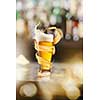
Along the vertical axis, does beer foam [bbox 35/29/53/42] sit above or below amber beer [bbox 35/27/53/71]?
above

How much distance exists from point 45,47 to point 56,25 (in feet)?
0.43

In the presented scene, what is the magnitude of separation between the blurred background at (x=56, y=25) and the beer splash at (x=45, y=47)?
2 centimetres

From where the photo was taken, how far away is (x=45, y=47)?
120cm

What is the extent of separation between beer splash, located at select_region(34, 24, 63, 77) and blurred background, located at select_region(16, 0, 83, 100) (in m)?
0.02

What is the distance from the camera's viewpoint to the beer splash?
1192mm

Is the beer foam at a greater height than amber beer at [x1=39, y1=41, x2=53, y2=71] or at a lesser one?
greater

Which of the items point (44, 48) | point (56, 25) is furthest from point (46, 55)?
point (56, 25)

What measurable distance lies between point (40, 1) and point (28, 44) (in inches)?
9.3

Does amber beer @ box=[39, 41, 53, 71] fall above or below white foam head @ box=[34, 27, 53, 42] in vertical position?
below

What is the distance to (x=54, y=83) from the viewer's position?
1.19m

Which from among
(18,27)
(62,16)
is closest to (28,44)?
(18,27)

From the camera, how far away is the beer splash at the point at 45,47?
3.91 ft

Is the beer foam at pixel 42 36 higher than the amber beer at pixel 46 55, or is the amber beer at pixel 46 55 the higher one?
the beer foam at pixel 42 36
